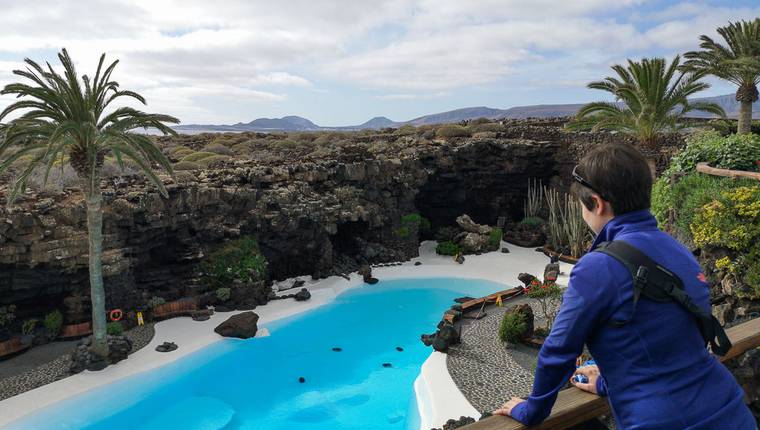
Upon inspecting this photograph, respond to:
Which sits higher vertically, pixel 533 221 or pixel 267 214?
pixel 267 214

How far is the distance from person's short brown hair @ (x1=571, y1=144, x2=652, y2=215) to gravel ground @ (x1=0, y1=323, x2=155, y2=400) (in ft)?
44.5

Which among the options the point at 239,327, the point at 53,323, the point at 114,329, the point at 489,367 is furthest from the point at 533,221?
the point at 53,323

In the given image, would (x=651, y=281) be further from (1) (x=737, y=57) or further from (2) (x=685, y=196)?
(1) (x=737, y=57)

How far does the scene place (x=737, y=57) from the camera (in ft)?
70.5

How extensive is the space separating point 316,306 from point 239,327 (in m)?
3.47

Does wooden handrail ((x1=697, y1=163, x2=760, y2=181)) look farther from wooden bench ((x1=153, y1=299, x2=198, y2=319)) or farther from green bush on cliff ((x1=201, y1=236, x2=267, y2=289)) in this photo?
wooden bench ((x1=153, y1=299, x2=198, y2=319))

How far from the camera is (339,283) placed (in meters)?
19.7

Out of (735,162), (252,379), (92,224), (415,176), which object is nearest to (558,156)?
(415,176)

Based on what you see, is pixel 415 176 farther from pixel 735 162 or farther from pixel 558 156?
pixel 735 162

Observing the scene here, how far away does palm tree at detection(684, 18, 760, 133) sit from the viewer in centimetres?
2088

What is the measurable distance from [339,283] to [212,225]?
18.1 feet

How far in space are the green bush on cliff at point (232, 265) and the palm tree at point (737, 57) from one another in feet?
62.5

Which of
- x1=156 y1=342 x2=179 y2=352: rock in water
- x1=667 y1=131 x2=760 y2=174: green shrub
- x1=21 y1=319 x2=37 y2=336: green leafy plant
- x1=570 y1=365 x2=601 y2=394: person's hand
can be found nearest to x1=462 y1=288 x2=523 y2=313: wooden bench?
x1=667 y1=131 x2=760 y2=174: green shrub

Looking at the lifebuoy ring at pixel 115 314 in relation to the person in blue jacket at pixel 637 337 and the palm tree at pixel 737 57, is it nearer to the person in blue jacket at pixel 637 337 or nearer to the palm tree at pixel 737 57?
the person in blue jacket at pixel 637 337
